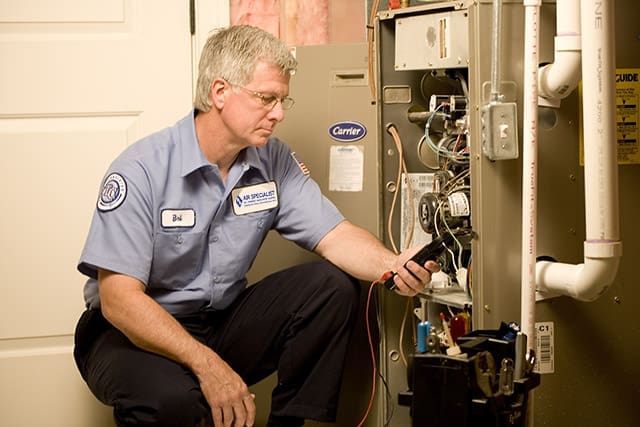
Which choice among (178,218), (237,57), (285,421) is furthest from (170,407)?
(237,57)

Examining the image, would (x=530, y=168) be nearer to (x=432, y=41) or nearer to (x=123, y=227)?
(x=432, y=41)

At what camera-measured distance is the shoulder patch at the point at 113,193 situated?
5.92 feet

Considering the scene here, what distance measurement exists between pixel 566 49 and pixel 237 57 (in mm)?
765

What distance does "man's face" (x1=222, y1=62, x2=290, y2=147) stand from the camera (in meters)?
1.89

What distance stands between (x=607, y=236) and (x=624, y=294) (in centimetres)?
28

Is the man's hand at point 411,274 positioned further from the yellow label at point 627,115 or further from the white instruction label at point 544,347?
the yellow label at point 627,115

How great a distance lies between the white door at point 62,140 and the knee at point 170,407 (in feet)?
2.53

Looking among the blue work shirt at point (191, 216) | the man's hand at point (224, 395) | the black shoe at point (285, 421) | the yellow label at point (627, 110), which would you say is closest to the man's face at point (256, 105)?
the blue work shirt at point (191, 216)

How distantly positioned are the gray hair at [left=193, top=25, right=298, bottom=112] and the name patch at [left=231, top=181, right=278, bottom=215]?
0.74 feet

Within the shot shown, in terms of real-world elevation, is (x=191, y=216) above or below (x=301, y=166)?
below

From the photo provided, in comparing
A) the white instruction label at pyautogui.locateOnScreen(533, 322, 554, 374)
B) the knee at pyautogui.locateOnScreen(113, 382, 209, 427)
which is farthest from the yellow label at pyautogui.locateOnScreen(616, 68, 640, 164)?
the knee at pyautogui.locateOnScreen(113, 382, 209, 427)

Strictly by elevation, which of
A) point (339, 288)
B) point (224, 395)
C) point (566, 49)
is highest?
point (566, 49)

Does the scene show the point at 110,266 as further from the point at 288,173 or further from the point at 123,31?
the point at 123,31

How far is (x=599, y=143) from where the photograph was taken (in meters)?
1.51
